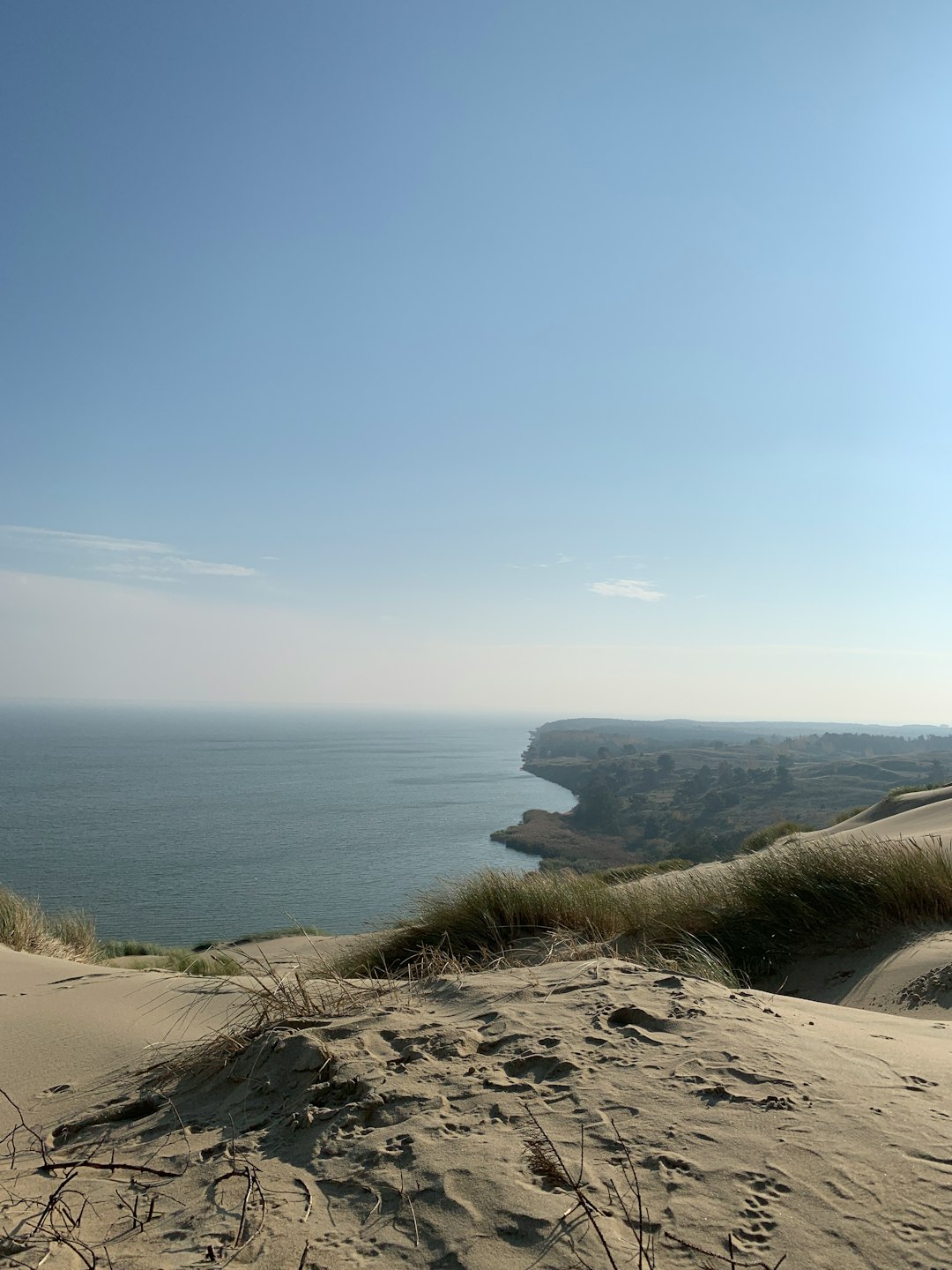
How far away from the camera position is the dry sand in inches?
76.3

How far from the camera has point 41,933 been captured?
33.1ft

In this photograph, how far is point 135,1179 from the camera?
250cm

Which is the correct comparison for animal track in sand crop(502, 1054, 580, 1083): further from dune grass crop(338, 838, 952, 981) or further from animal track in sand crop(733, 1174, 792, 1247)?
dune grass crop(338, 838, 952, 981)

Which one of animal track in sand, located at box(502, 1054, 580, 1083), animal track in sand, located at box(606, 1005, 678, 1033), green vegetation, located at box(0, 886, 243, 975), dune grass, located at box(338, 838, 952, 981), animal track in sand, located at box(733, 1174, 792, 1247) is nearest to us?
animal track in sand, located at box(733, 1174, 792, 1247)

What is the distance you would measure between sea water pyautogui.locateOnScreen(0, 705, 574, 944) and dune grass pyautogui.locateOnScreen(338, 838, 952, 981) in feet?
7.51

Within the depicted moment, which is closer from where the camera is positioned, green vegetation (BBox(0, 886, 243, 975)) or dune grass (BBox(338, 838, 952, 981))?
dune grass (BBox(338, 838, 952, 981))

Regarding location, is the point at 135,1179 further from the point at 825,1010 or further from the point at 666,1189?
the point at 825,1010

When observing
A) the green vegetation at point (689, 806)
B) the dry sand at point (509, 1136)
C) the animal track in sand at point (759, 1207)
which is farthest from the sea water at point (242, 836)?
the animal track in sand at point (759, 1207)

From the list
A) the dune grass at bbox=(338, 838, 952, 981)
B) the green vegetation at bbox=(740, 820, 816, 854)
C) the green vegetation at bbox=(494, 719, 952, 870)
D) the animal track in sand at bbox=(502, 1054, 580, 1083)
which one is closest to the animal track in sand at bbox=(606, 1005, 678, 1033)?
the animal track in sand at bbox=(502, 1054, 580, 1083)

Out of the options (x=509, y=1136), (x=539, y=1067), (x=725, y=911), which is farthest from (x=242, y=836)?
(x=509, y=1136)

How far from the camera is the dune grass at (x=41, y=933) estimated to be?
9.61 meters

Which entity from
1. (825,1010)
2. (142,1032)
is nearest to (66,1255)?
(142,1032)

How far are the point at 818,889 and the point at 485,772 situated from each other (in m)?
88.5

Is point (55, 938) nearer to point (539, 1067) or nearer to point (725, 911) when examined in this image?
point (725, 911)
